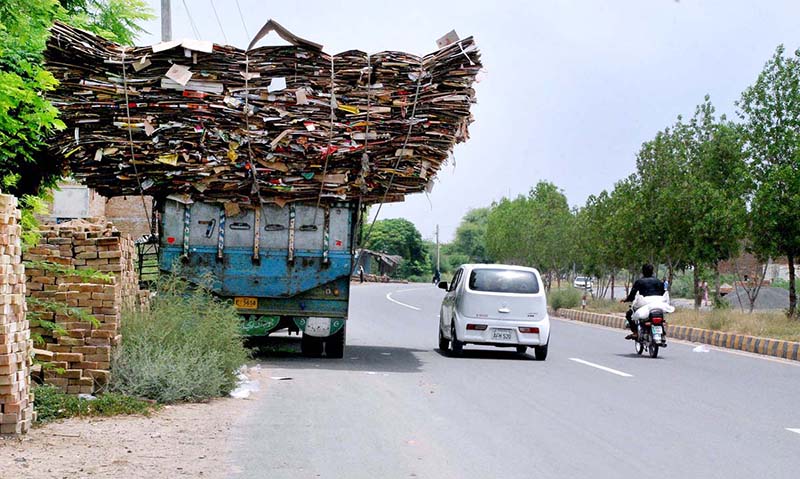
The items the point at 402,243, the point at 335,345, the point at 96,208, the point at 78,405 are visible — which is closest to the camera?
the point at 78,405

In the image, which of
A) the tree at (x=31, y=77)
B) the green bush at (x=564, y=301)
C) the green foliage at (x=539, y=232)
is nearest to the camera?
the tree at (x=31, y=77)

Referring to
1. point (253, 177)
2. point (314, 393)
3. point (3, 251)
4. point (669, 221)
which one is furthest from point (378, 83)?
point (669, 221)

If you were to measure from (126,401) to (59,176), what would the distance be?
9.13 m

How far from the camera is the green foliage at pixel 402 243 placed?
11881 centimetres

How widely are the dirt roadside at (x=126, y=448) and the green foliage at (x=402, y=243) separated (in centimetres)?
10773

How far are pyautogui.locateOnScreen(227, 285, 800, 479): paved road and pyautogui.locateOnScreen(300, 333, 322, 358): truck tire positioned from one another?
39 centimetres

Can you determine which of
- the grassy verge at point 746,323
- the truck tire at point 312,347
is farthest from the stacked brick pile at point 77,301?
the grassy verge at point 746,323

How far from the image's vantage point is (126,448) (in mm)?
7766

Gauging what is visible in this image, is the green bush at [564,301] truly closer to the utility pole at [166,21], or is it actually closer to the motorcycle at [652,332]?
the motorcycle at [652,332]

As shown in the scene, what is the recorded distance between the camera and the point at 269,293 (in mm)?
14648

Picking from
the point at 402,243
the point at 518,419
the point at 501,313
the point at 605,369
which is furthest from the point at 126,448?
the point at 402,243

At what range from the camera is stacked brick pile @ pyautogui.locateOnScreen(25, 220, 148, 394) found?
9984 mm

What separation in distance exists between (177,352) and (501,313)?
7.11m

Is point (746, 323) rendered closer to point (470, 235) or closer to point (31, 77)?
point (31, 77)
